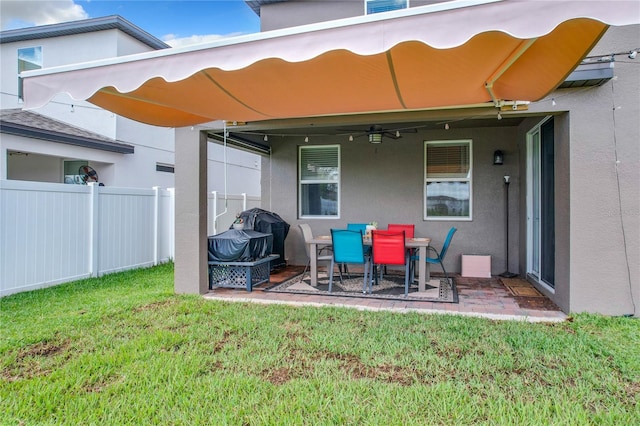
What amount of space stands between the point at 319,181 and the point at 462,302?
200 inches

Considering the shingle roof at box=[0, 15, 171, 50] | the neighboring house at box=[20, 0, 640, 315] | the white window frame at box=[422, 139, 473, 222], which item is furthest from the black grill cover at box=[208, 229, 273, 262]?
the shingle roof at box=[0, 15, 171, 50]

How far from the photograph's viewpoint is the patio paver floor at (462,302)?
223 inches

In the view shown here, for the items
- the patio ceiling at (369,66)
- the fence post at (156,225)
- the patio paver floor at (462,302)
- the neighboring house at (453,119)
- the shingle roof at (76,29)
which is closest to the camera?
Result: the patio ceiling at (369,66)

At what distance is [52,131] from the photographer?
36.5ft

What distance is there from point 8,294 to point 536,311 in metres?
8.52

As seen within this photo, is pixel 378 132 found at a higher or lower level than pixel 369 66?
higher

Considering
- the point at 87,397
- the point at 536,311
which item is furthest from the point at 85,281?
the point at 536,311

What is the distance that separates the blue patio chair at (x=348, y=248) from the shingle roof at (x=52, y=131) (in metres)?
9.23

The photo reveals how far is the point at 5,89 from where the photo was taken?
13906mm

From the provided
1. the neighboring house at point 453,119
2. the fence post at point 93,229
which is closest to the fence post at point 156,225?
the fence post at point 93,229

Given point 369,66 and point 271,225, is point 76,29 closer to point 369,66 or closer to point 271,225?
point 271,225

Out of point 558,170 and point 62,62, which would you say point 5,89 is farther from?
point 558,170

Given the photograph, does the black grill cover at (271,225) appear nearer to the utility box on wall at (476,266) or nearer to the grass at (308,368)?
Answer: the grass at (308,368)

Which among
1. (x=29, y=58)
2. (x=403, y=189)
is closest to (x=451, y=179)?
(x=403, y=189)
